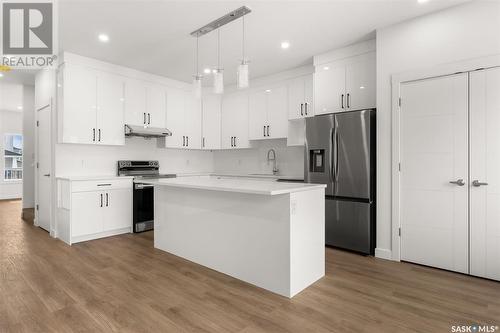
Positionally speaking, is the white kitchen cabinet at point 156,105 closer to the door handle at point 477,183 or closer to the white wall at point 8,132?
the door handle at point 477,183

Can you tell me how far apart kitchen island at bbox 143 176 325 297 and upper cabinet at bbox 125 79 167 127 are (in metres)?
2.34

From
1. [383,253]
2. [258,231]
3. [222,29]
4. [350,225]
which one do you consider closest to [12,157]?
[222,29]

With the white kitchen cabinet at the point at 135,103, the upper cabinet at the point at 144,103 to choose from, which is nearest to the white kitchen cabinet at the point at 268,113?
the upper cabinet at the point at 144,103

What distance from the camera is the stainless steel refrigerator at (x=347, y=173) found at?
350 centimetres

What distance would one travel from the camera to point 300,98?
4.90m

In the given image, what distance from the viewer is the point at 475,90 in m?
2.81

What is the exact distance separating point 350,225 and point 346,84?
6.57 ft

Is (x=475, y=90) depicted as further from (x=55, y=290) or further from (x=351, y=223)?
(x=55, y=290)

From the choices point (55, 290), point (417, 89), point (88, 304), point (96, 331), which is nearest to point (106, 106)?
point (55, 290)

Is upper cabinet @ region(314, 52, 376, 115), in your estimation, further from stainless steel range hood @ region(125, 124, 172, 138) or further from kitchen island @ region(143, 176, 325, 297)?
stainless steel range hood @ region(125, 124, 172, 138)

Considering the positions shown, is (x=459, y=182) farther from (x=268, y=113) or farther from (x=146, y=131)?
(x=146, y=131)

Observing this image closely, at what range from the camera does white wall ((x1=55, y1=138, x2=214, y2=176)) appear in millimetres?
4461

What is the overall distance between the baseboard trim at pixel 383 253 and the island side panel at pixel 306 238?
3.37 feet

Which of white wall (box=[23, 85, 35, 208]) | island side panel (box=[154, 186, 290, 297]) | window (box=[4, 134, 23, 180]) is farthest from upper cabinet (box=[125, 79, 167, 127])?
window (box=[4, 134, 23, 180])
